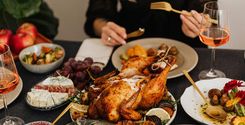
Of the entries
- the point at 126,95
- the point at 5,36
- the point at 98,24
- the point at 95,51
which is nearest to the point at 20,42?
the point at 5,36

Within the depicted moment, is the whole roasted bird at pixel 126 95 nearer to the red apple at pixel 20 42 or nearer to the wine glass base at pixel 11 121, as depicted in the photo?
the wine glass base at pixel 11 121

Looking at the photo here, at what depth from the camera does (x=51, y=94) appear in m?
1.20

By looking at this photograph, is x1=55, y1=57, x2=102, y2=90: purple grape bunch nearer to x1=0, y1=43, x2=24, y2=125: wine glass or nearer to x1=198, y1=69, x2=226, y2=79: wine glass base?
x1=0, y1=43, x2=24, y2=125: wine glass

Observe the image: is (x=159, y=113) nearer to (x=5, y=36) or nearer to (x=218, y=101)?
(x=218, y=101)

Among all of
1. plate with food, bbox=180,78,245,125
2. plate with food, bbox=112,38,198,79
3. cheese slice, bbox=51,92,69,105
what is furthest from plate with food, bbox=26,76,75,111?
plate with food, bbox=180,78,245,125

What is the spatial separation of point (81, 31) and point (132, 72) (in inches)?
63.8

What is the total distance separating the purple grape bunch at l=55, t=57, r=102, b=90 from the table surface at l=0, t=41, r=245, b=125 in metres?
0.10

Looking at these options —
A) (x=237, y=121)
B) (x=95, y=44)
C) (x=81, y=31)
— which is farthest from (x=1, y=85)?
(x=81, y=31)

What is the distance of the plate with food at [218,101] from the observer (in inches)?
42.8

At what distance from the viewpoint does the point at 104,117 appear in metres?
1.06

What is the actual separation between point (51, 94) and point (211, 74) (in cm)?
53

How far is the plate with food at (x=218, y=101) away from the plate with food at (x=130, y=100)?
0.23ft

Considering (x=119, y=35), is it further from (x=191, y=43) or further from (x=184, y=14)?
(x=191, y=43)

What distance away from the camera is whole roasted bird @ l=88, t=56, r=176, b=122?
3.41ft
